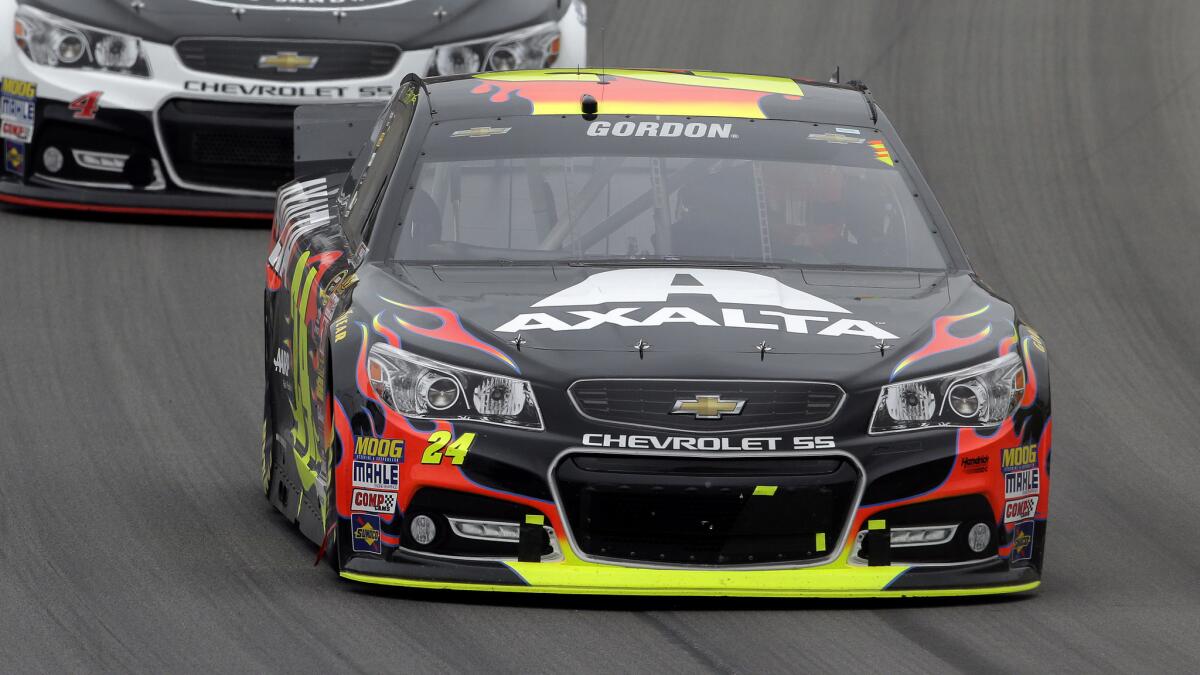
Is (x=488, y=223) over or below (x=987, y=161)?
over

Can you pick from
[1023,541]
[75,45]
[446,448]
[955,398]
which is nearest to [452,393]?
[446,448]

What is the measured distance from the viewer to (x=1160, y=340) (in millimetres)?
11469

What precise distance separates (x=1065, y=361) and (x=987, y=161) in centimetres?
443

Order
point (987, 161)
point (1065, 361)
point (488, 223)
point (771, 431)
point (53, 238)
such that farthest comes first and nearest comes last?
point (987, 161)
point (53, 238)
point (1065, 361)
point (488, 223)
point (771, 431)

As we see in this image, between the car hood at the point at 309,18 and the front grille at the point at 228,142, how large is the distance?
396mm

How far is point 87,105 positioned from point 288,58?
42.4 inches

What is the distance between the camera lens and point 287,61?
13031 mm

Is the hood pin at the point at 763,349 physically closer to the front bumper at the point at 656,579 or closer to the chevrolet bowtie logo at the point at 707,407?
the chevrolet bowtie logo at the point at 707,407

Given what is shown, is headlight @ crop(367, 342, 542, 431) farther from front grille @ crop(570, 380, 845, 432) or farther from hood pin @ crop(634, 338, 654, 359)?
hood pin @ crop(634, 338, 654, 359)

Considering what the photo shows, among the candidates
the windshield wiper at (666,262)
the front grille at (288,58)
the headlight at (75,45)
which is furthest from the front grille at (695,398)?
the headlight at (75,45)

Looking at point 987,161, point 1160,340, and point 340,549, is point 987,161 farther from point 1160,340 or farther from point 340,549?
point 340,549

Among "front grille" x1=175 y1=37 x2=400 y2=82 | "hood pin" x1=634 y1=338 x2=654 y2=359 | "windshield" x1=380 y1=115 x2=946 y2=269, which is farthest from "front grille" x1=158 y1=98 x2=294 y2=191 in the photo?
"hood pin" x1=634 y1=338 x2=654 y2=359

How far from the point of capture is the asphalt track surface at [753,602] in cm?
619

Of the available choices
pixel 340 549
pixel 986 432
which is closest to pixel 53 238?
pixel 340 549
